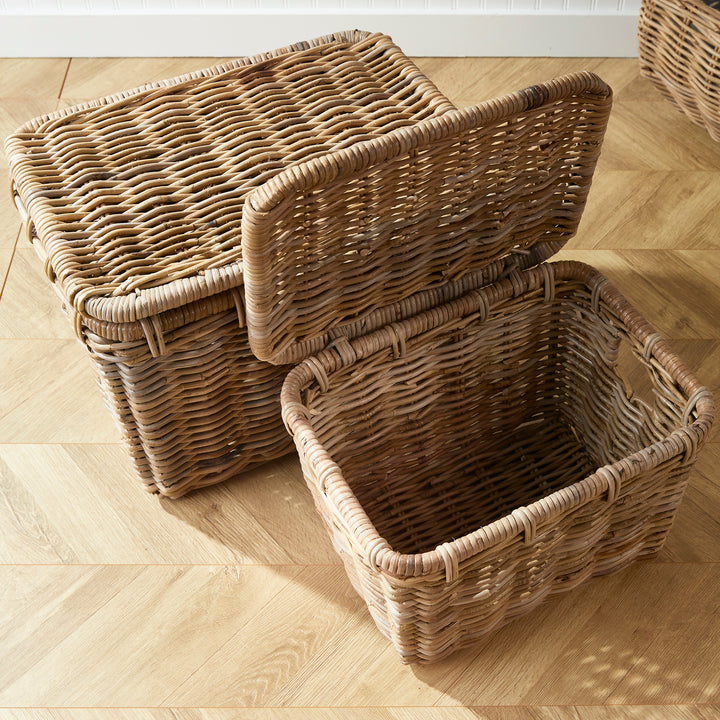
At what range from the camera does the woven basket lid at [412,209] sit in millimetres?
842

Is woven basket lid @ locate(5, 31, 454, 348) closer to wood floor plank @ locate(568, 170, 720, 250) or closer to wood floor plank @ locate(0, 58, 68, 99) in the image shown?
wood floor plank @ locate(568, 170, 720, 250)

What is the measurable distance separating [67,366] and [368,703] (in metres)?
0.63

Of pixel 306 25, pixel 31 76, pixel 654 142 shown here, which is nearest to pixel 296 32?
pixel 306 25

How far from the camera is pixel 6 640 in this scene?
1.04 m

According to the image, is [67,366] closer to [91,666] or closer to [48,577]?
[48,577]

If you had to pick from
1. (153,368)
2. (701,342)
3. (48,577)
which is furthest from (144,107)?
(701,342)

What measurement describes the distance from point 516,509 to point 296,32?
3.63 ft

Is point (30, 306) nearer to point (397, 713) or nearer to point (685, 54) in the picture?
point (397, 713)

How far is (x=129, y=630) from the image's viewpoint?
41.0 inches

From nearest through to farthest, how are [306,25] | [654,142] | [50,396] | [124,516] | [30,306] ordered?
[124,516]
[50,396]
[30,306]
[654,142]
[306,25]

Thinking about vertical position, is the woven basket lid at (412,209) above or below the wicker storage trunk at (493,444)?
above

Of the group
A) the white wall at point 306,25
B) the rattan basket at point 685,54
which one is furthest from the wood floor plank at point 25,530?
the rattan basket at point 685,54

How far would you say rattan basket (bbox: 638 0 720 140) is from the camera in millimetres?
1377

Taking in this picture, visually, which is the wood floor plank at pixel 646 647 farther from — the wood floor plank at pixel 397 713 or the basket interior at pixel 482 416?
the basket interior at pixel 482 416
